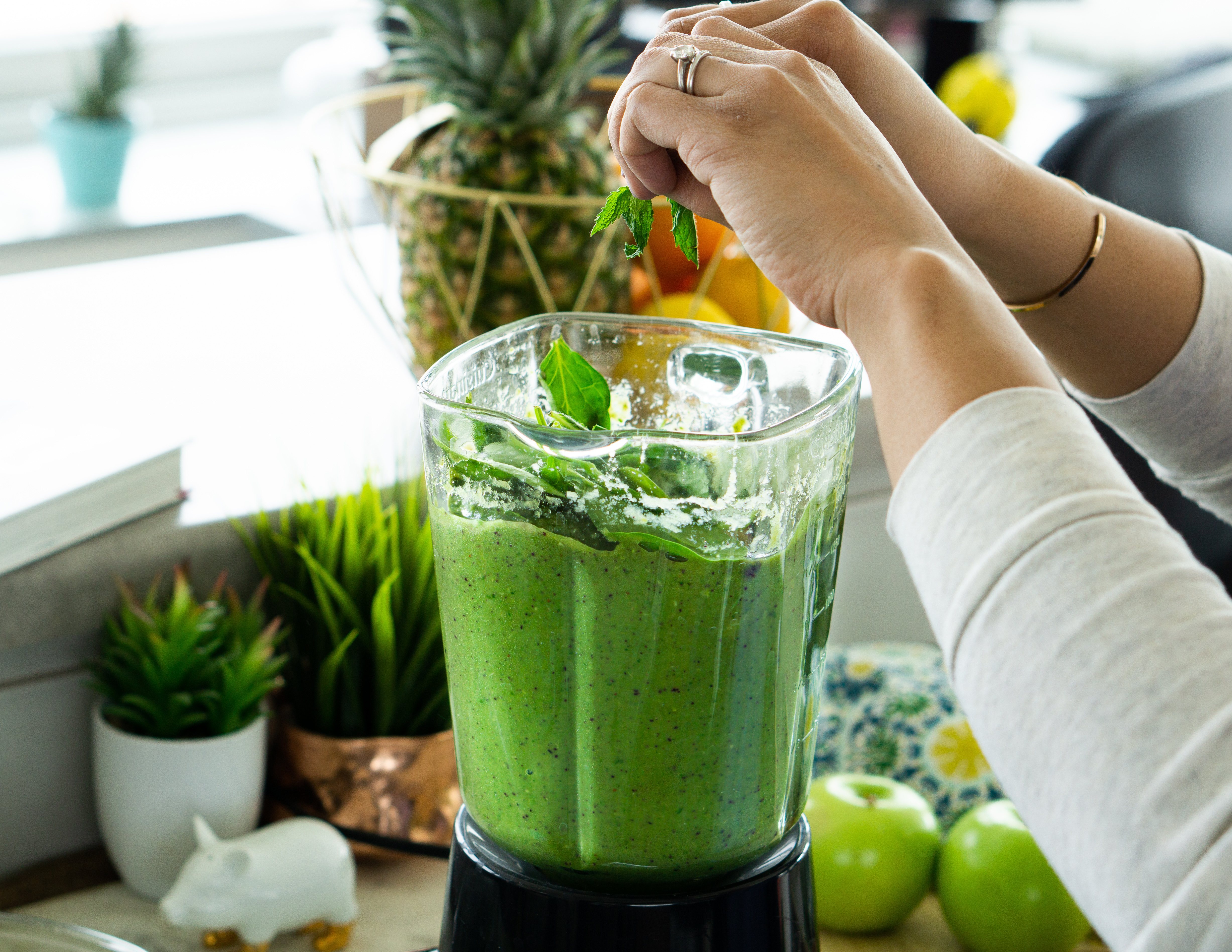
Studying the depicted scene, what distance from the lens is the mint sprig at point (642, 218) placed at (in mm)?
493

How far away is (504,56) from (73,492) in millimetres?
445

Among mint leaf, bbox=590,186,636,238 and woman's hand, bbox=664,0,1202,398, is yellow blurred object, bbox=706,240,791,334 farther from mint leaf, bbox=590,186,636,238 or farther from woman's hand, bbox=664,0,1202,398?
mint leaf, bbox=590,186,636,238

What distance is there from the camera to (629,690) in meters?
0.43

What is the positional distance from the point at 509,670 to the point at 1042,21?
8.75ft

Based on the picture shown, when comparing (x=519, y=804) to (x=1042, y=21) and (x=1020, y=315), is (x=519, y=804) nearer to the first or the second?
(x=1020, y=315)

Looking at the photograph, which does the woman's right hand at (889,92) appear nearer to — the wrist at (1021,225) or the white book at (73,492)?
the wrist at (1021,225)

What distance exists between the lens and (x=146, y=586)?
0.77 meters

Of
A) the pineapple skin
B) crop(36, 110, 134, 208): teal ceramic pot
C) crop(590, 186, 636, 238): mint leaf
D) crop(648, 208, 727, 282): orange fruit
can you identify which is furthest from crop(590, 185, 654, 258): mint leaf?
crop(36, 110, 134, 208): teal ceramic pot

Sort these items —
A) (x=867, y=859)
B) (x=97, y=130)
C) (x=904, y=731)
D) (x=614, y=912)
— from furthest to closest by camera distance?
(x=97, y=130) → (x=904, y=731) → (x=867, y=859) → (x=614, y=912)

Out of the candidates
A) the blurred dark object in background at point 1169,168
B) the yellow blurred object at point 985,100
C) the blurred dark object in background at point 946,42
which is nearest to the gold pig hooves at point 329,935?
the blurred dark object in background at point 1169,168

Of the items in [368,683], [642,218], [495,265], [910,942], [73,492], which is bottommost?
[910,942]

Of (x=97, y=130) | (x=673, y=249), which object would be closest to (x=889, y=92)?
(x=673, y=249)

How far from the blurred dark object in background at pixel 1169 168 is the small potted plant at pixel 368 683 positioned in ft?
2.41

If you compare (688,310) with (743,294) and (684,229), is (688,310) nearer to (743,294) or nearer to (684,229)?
(743,294)
